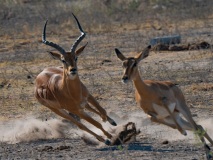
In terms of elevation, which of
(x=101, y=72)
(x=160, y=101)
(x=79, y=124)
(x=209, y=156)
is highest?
(x=160, y=101)

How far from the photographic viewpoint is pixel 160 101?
34.5 ft

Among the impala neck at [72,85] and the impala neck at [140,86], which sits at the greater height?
the impala neck at [140,86]

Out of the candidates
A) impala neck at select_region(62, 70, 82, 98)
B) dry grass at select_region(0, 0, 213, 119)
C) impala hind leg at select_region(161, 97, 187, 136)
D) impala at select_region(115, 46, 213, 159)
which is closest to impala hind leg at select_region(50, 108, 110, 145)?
impala neck at select_region(62, 70, 82, 98)

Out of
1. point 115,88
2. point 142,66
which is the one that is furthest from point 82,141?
point 142,66

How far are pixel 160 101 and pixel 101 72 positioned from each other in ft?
25.9

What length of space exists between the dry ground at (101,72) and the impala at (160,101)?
1.04 ft

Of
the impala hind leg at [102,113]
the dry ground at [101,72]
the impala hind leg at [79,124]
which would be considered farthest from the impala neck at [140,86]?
the impala hind leg at [102,113]

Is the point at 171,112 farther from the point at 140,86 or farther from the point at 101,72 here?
the point at 101,72

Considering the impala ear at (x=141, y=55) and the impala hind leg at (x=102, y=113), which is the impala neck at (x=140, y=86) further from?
the impala hind leg at (x=102, y=113)

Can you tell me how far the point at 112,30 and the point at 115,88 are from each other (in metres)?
11.9

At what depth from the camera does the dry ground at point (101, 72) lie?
429 inches

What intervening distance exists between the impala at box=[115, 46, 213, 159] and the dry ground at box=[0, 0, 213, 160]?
1.04ft

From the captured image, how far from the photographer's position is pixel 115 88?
16016mm

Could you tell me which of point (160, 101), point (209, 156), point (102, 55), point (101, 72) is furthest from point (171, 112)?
point (102, 55)
